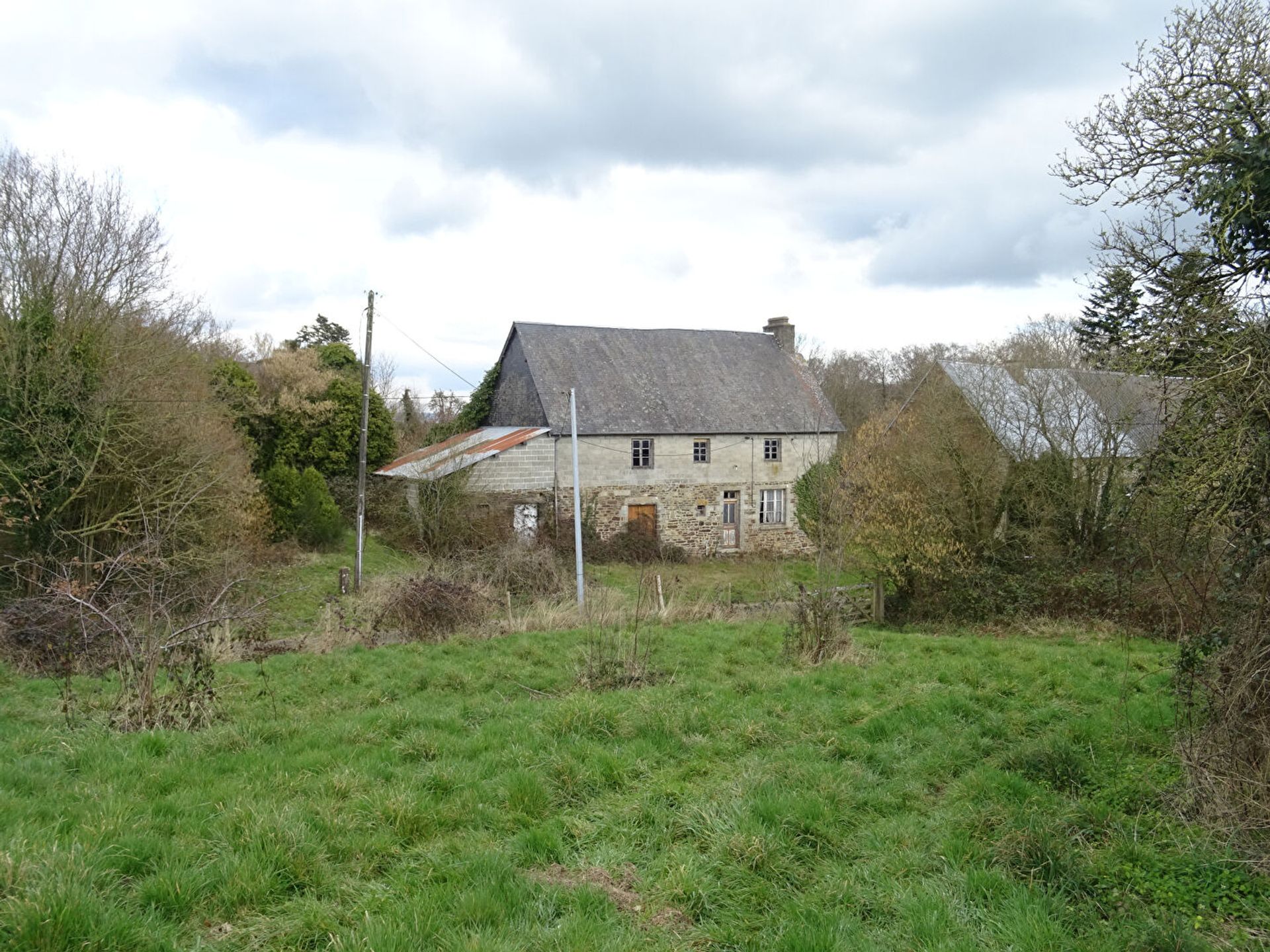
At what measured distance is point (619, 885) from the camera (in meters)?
4.56

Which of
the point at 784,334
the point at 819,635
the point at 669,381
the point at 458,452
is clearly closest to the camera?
the point at 819,635

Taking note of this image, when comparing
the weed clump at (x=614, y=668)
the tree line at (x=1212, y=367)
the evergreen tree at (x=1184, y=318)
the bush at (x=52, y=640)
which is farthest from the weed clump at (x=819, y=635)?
the bush at (x=52, y=640)

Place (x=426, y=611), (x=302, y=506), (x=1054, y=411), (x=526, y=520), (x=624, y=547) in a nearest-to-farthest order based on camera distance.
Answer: (x=426, y=611) → (x=1054, y=411) → (x=302, y=506) → (x=526, y=520) → (x=624, y=547)

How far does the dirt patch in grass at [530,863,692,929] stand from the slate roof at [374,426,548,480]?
68.4ft

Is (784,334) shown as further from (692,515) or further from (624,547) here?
(624,547)

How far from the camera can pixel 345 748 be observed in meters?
6.53

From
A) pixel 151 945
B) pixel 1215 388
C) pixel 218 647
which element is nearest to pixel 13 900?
pixel 151 945

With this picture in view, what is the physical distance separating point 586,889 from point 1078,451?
17.3 meters

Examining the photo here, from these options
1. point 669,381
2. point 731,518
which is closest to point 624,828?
point 731,518

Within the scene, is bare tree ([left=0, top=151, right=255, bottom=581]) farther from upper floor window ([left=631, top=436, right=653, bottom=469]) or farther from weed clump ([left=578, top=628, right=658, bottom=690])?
upper floor window ([left=631, top=436, right=653, bottom=469])

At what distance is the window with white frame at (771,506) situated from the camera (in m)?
31.1

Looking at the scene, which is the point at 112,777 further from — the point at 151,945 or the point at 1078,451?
the point at 1078,451

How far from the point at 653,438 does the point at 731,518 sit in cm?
428

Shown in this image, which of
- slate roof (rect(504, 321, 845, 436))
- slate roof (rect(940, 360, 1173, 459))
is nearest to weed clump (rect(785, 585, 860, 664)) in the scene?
slate roof (rect(940, 360, 1173, 459))
